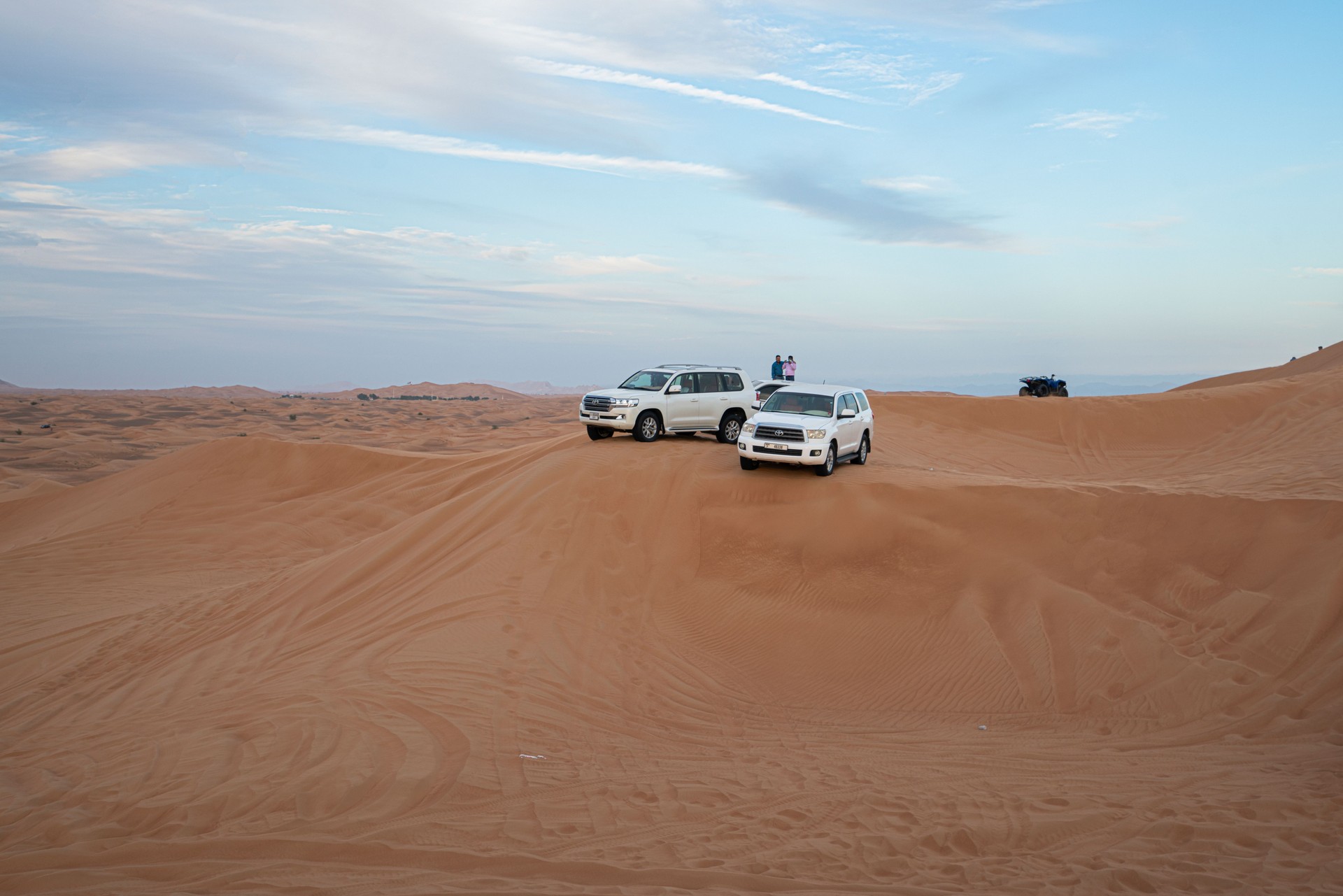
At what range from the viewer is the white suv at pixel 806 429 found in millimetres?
16781

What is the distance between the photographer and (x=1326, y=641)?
1123cm

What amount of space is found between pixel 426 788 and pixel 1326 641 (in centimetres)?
1193

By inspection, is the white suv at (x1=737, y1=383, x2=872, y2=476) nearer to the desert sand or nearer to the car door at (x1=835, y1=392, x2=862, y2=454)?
the car door at (x1=835, y1=392, x2=862, y2=454)

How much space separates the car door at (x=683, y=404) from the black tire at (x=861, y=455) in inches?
155

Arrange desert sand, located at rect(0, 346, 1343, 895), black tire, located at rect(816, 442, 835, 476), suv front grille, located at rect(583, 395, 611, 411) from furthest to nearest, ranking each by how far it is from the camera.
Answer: suv front grille, located at rect(583, 395, 611, 411) < black tire, located at rect(816, 442, 835, 476) < desert sand, located at rect(0, 346, 1343, 895)

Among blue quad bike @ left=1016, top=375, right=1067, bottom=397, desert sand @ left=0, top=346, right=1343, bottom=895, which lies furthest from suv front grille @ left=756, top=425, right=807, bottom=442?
blue quad bike @ left=1016, top=375, right=1067, bottom=397

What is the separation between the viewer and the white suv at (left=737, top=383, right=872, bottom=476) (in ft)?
55.1

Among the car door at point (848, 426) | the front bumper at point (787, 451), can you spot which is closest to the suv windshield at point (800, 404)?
the car door at point (848, 426)

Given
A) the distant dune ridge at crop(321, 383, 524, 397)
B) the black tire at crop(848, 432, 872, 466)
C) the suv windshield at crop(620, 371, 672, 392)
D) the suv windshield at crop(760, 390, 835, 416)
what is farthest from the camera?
the distant dune ridge at crop(321, 383, 524, 397)

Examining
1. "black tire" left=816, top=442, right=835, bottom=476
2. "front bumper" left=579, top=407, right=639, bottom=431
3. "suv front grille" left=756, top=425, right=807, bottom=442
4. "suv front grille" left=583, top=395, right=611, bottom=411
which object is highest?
"suv front grille" left=583, top=395, right=611, bottom=411

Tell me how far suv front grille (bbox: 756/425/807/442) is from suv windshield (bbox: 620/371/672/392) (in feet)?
13.4

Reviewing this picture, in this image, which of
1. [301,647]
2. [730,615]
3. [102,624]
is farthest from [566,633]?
[102,624]

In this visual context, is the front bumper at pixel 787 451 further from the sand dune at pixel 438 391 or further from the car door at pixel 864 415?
the sand dune at pixel 438 391

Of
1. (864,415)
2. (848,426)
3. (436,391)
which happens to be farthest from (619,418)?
(436,391)
